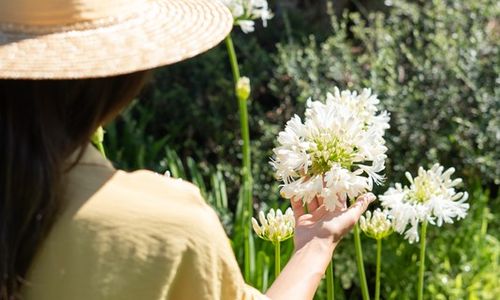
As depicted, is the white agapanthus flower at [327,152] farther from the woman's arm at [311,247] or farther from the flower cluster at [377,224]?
the flower cluster at [377,224]

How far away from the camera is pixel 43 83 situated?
1.39 metres

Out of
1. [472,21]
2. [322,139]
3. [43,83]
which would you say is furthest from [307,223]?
[472,21]

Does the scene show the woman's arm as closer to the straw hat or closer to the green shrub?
the straw hat

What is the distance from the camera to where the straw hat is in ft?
4.51

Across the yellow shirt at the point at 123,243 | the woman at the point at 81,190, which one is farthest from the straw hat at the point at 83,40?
the yellow shirt at the point at 123,243

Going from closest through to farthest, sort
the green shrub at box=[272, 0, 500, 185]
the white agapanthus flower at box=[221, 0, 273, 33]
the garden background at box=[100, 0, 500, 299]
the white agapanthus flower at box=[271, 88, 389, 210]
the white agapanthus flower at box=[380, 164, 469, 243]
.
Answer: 1. the white agapanthus flower at box=[271, 88, 389, 210]
2. the white agapanthus flower at box=[380, 164, 469, 243]
3. the white agapanthus flower at box=[221, 0, 273, 33]
4. the garden background at box=[100, 0, 500, 299]
5. the green shrub at box=[272, 0, 500, 185]

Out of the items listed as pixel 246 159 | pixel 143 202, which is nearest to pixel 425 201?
pixel 246 159

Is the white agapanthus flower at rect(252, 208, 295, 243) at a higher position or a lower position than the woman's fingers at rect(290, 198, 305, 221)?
lower

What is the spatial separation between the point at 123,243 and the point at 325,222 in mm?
541

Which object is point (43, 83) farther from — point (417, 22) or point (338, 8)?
point (338, 8)

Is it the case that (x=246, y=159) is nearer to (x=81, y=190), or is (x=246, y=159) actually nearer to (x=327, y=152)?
(x=327, y=152)

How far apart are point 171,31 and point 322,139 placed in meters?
0.47

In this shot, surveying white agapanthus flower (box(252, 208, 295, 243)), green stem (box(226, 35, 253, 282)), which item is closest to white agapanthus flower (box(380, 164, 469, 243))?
white agapanthus flower (box(252, 208, 295, 243))

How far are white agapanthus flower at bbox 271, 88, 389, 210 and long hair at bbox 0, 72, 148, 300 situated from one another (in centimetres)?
57
